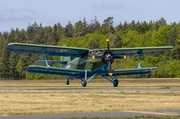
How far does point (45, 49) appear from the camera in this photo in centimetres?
2803

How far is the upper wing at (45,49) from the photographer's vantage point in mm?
25688

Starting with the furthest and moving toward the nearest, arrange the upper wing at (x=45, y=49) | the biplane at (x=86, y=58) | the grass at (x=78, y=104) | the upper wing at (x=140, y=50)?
the upper wing at (x=140, y=50) → the biplane at (x=86, y=58) → the upper wing at (x=45, y=49) → the grass at (x=78, y=104)

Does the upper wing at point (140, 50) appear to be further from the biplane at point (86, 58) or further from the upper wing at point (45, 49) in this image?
the upper wing at point (45, 49)

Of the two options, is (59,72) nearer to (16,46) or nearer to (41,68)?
(41,68)

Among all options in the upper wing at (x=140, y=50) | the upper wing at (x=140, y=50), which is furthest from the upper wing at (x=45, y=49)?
the upper wing at (x=140, y=50)

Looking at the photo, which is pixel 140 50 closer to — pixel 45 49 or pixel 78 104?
pixel 45 49

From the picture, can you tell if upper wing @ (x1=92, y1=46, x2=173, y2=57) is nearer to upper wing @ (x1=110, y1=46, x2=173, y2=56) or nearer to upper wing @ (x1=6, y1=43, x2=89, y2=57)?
upper wing @ (x1=110, y1=46, x2=173, y2=56)

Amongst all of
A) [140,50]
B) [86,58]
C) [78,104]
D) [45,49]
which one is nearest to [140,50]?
[140,50]

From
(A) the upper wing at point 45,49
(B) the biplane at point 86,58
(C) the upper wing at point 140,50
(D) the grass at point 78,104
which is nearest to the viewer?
(D) the grass at point 78,104

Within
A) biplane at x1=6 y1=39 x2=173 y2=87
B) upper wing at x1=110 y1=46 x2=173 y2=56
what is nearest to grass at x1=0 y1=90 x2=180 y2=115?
biplane at x1=6 y1=39 x2=173 y2=87

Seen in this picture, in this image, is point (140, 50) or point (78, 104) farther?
point (140, 50)

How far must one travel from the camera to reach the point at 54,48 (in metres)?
27.4

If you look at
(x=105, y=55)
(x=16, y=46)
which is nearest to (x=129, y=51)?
(x=105, y=55)

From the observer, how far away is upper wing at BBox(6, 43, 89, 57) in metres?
25.7
